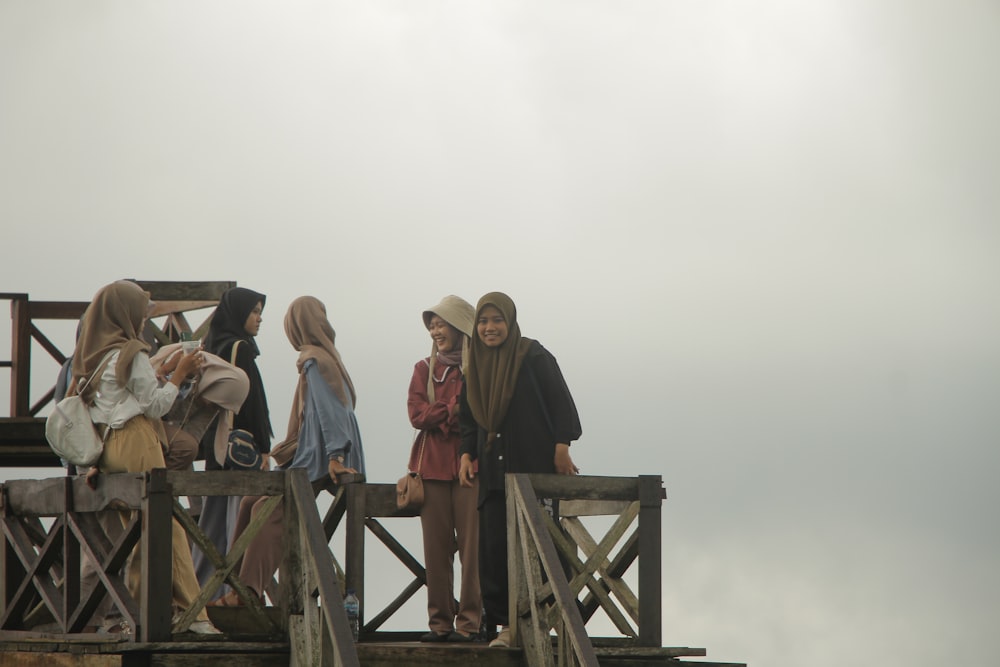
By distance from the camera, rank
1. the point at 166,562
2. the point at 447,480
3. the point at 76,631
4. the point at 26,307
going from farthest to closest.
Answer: the point at 26,307
the point at 447,480
the point at 76,631
the point at 166,562

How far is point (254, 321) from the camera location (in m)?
10.2

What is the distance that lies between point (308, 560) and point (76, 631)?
151cm

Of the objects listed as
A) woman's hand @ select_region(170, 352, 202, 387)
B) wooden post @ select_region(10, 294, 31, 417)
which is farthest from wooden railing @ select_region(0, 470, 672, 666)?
wooden post @ select_region(10, 294, 31, 417)

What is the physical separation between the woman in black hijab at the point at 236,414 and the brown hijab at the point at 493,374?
1.31m

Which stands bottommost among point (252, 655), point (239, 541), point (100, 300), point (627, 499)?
point (252, 655)

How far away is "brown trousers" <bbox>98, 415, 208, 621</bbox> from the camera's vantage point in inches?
346

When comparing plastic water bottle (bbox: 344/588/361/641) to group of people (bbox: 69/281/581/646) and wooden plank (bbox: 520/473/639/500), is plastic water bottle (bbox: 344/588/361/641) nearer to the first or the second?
group of people (bbox: 69/281/581/646)

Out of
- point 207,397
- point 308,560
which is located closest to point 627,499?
point 308,560

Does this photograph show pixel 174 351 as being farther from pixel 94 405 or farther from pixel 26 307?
pixel 26 307

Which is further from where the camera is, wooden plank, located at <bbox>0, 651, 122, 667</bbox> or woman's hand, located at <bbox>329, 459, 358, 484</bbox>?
woman's hand, located at <bbox>329, 459, 358, 484</bbox>

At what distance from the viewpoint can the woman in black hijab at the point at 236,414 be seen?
9812 mm

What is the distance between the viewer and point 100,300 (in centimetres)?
889

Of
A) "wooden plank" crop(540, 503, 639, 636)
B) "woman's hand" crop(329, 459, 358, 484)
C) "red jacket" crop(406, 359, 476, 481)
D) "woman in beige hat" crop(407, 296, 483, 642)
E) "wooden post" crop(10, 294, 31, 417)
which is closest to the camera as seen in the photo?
"wooden plank" crop(540, 503, 639, 636)

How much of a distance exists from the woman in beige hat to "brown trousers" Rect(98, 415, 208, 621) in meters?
1.48
